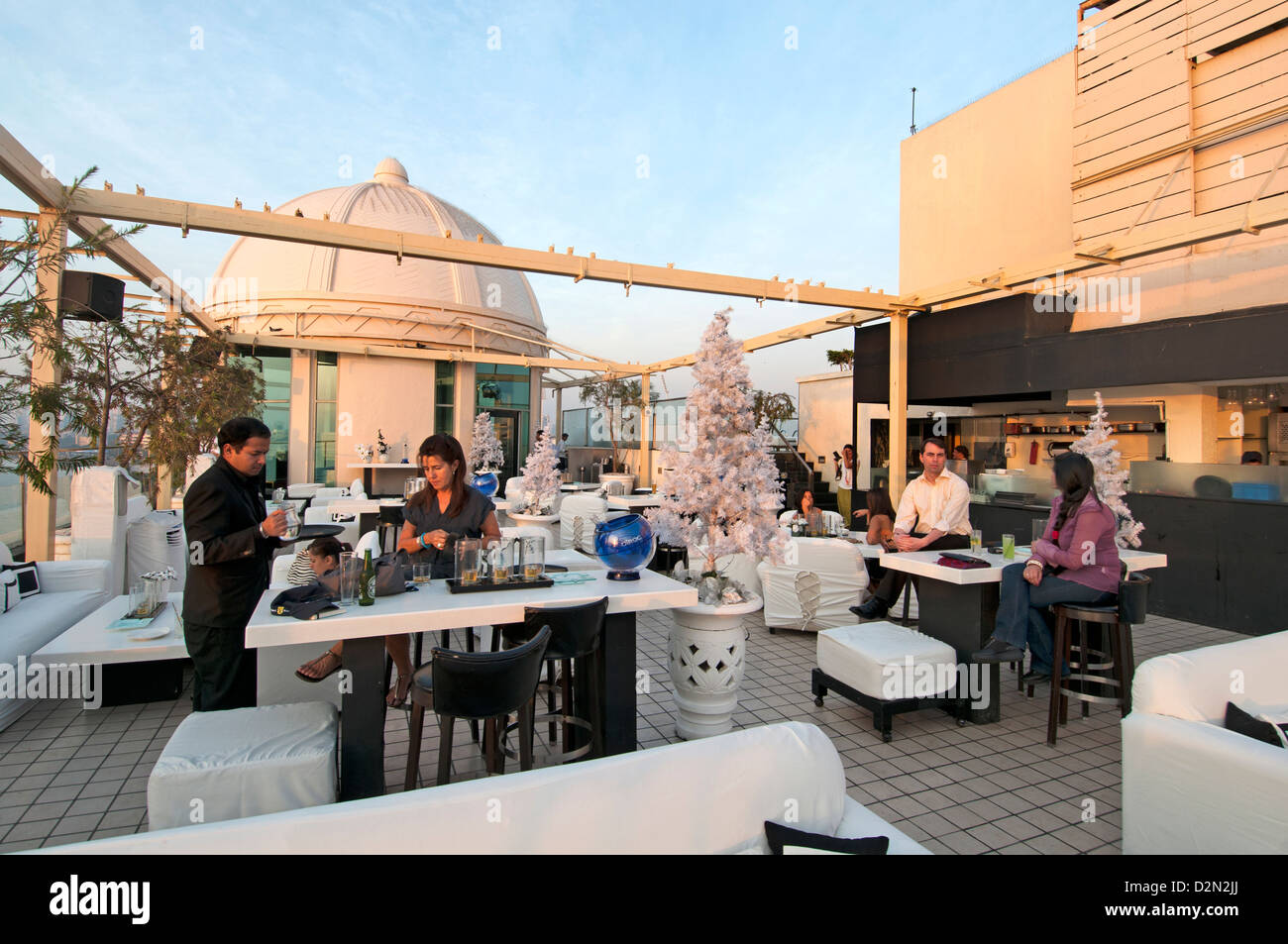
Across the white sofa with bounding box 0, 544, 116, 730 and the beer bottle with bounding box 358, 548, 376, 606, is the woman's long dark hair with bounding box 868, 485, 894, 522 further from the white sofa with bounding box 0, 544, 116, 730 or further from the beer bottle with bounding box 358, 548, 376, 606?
the white sofa with bounding box 0, 544, 116, 730

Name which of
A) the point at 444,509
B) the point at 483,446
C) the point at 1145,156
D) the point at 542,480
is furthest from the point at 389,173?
the point at 444,509

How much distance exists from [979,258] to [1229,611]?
7910 mm

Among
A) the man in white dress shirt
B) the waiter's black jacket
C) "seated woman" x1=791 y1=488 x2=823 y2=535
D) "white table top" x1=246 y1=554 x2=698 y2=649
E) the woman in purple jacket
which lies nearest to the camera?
"white table top" x1=246 y1=554 x2=698 y2=649

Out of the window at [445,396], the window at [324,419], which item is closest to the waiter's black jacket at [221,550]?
the window at [324,419]

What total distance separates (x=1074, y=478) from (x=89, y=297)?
7.52 metres

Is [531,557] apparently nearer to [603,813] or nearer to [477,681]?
[477,681]

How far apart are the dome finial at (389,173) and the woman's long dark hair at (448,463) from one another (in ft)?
70.1

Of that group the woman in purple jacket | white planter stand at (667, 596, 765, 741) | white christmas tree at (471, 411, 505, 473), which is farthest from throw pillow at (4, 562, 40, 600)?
white christmas tree at (471, 411, 505, 473)

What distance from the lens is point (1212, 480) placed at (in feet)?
21.9

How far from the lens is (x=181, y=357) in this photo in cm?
684

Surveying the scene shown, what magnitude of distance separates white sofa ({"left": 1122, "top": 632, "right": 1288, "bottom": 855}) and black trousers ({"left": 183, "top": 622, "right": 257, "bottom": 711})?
12.9ft

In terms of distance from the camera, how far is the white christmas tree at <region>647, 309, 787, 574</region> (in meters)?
4.09

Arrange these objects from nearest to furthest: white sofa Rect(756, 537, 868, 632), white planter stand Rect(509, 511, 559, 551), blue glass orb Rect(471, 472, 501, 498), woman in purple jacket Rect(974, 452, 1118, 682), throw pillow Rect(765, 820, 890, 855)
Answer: throw pillow Rect(765, 820, 890, 855) < woman in purple jacket Rect(974, 452, 1118, 682) < white sofa Rect(756, 537, 868, 632) < white planter stand Rect(509, 511, 559, 551) < blue glass orb Rect(471, 472, 501, 498)

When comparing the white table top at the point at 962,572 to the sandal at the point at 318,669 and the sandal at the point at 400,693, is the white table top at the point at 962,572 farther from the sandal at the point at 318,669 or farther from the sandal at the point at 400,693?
the sandal at the point at 318,669
